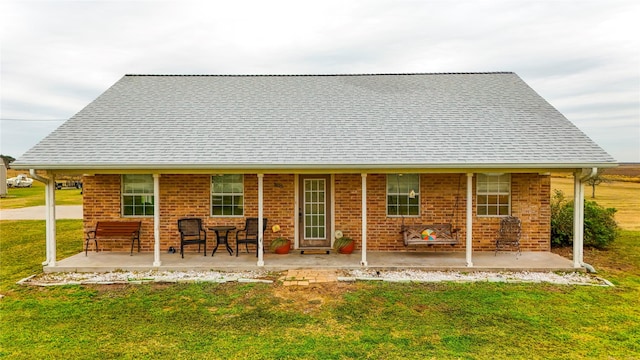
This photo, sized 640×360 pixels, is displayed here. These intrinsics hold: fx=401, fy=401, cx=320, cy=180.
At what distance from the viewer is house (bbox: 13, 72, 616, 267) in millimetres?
8898

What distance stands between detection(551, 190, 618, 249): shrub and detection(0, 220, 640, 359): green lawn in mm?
3601

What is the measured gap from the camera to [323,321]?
6.29 meters

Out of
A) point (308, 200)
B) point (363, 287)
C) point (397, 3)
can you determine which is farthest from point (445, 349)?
point (397, 3)

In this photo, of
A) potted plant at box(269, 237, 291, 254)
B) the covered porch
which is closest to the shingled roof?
the covered porch

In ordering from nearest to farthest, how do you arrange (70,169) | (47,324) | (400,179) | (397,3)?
(47,324) < (70,169) < (400,179) < (397,3)

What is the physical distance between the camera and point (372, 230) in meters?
10.8

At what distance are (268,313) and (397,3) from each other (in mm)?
11403

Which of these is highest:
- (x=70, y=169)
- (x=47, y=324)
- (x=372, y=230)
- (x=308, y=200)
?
(x=70, y=169)

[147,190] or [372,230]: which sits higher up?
[147,190]

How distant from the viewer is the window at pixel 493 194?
10.7 m

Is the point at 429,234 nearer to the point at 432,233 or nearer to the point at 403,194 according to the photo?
the point at 432,233

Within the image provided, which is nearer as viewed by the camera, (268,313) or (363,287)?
(268,313)

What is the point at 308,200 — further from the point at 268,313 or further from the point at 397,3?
the point at 397,3

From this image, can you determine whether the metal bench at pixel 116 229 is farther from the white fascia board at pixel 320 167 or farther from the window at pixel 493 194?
the window at pixel 493 194
